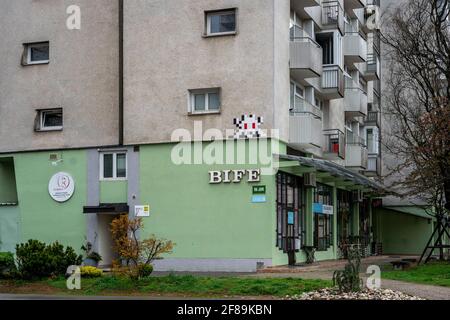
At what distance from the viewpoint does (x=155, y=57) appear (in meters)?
29.5

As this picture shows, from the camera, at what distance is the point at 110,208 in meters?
29.5

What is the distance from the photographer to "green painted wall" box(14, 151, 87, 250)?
30703mm

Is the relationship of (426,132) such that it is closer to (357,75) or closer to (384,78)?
(357,75)

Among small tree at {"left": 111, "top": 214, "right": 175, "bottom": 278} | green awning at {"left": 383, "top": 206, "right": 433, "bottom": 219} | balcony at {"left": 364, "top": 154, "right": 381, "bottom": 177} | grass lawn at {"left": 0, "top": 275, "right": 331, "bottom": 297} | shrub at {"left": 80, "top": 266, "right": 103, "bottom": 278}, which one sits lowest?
grass lawn at {"left": 0, "top": 275, "right": 331, "bottom": 297}

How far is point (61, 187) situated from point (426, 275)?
1509cm

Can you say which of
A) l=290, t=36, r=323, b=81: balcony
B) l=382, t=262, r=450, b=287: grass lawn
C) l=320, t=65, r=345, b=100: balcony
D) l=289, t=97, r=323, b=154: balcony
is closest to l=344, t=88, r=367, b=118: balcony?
l=320, t=65, r=345, b=100: balcony

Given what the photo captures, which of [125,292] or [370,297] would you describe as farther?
[125,292]

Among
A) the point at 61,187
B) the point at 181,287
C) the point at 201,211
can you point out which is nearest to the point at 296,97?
the point at 201,211

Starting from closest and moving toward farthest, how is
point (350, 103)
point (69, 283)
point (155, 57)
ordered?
point (69, 283) < point (155, 57) < point (350, 103)

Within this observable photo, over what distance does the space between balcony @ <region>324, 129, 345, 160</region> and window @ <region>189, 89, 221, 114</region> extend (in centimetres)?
782

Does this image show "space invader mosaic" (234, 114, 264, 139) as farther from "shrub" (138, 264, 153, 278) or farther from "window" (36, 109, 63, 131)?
"window" (36, 109, 63, 131)

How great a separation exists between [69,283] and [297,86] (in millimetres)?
14137

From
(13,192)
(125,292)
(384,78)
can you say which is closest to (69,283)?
(125,292)

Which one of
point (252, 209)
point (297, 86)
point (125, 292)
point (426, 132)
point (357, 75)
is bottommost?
point (125, 292)
